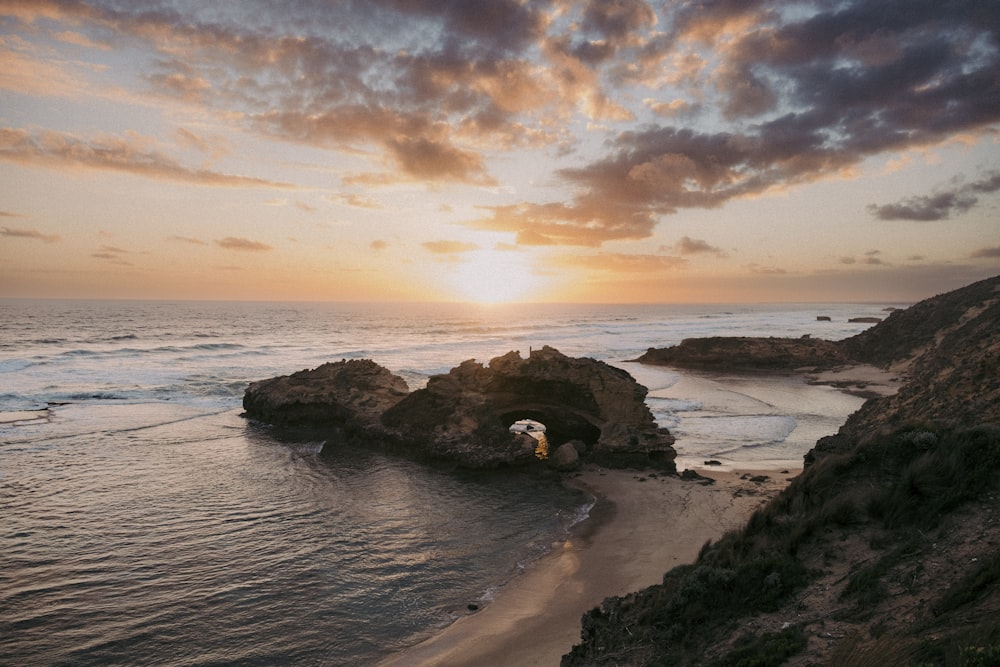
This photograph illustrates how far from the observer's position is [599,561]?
17891mm

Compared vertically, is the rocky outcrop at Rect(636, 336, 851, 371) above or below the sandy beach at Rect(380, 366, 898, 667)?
above

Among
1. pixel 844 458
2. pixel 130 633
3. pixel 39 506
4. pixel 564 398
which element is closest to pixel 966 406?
pixel 844 458

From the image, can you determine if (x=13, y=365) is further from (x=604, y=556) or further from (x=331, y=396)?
(x=604, y=556)

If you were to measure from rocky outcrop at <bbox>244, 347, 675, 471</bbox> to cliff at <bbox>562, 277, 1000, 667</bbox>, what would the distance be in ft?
53.6

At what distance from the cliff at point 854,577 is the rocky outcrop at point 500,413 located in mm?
16330

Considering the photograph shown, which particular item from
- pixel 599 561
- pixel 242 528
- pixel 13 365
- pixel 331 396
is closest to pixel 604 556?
pixel 599 561

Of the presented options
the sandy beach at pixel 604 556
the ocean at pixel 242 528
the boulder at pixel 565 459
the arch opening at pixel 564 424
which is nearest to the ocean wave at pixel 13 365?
the ocean at pixel 242 528

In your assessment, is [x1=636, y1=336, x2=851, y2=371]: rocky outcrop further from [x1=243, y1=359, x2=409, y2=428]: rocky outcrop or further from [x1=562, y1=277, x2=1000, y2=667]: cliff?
[x1=562, y1=277, x2=1000, y2=667]: cliff

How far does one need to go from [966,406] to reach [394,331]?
4772 inches

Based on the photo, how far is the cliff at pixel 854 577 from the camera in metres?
7.01

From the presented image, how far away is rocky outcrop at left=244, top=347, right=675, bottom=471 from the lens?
28453 mm

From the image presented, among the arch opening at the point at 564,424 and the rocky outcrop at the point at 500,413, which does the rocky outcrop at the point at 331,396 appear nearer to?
the rocky outcrop at the point at 500,413

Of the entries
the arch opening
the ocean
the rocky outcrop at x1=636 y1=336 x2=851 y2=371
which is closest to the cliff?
the ocean

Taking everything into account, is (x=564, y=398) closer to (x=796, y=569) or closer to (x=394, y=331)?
(x=796, y=569)
